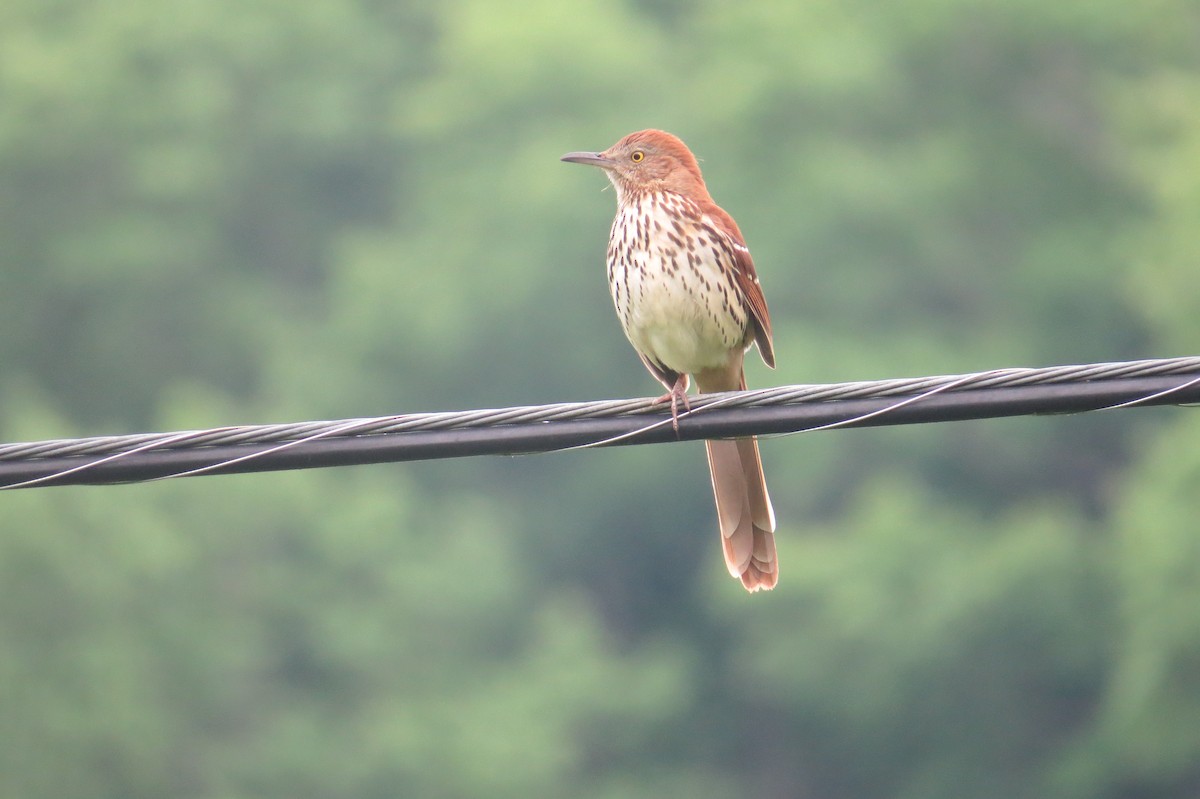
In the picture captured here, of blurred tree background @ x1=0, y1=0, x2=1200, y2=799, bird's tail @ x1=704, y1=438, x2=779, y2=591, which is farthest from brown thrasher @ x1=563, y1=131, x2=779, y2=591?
blurred tree background @ x1=0, y1=0, x2=1200, y2=799

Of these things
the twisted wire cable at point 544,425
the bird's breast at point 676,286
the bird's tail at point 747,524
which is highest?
the bird's breast at point 676,286

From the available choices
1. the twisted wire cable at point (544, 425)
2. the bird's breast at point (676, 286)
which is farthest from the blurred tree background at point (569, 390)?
the twisted wire cable at point (544, 425)

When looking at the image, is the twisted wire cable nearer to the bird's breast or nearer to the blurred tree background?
the bird's breast

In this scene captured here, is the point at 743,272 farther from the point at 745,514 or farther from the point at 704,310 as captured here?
the point at 745,514

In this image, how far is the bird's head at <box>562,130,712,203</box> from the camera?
6430 mm

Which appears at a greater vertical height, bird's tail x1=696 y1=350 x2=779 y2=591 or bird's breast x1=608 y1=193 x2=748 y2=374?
bird's breast x1=608 y1=193 x2=748 y2=374

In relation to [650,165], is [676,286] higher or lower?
lower

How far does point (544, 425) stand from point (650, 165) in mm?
2665

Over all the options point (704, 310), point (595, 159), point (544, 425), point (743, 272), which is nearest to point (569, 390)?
point (595, 159)

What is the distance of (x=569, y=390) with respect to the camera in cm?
3281

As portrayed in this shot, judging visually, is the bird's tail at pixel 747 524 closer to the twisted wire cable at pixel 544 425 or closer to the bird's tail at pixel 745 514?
the bird's tail at pixel 745 514

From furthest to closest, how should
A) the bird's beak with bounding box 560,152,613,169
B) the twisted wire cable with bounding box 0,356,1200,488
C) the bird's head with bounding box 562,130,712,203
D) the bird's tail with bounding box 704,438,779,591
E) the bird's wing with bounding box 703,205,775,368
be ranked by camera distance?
the bird's beak with bounding box 560,152,613,169
the bird's head with bounding box 562,130,712,203
the bird's wing with bounding box 703,205,775,368
the bird's tail with bounding box 704,438,779,591
the twisted wire cable with bounding box 0,356,1200,488

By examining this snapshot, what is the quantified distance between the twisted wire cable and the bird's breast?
1839mm

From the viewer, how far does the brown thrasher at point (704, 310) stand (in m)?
5.87
